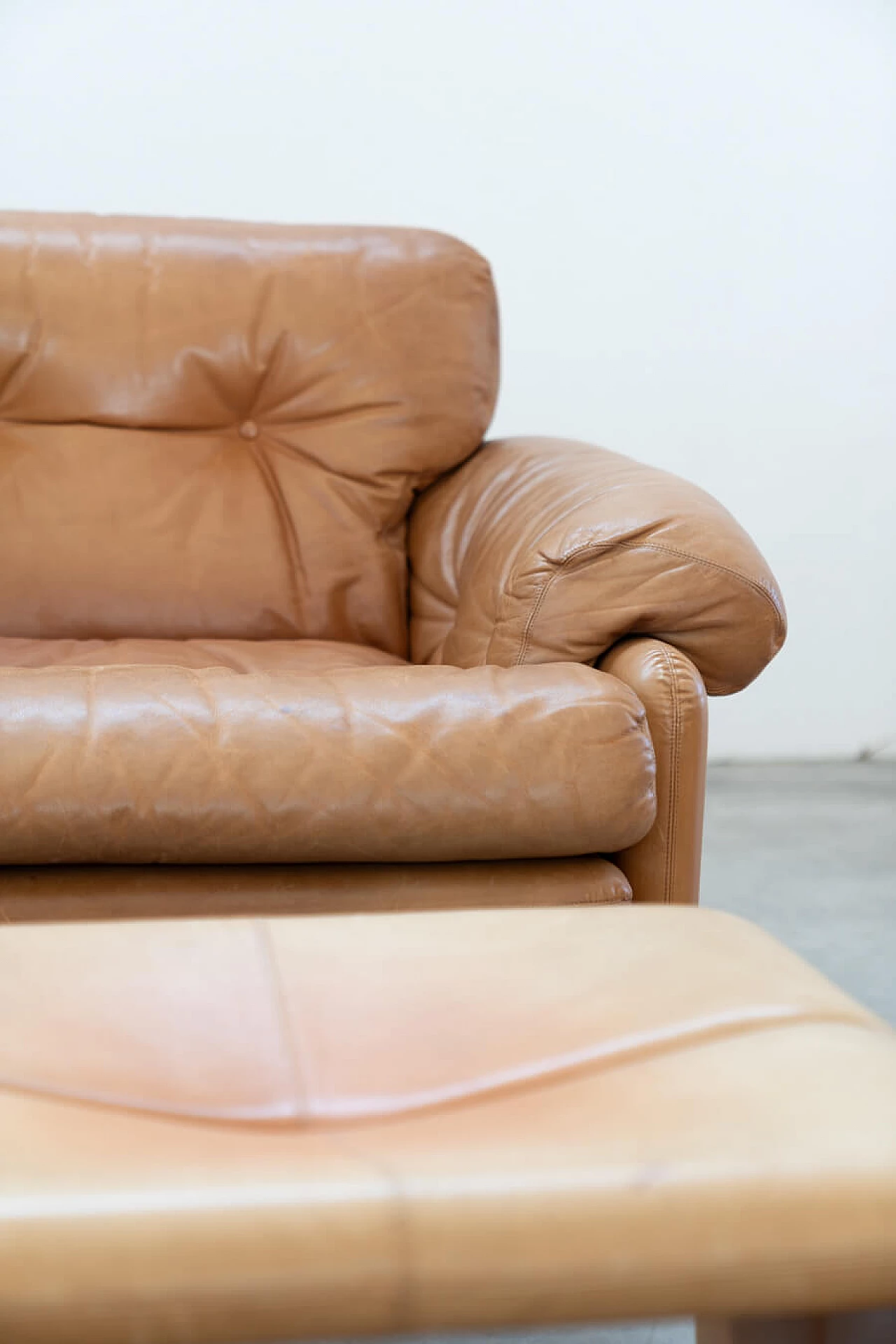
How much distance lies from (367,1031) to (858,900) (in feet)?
4.96

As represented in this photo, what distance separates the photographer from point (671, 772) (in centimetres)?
112

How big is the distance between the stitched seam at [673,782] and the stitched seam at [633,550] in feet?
0.29

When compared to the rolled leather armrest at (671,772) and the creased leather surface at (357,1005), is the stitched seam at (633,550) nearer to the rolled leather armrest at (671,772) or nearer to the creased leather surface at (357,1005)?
the rolled leather armrest at (671,772)

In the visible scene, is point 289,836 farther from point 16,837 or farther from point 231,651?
point 231,651

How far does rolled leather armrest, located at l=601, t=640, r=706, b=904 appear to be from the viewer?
1.12 metres

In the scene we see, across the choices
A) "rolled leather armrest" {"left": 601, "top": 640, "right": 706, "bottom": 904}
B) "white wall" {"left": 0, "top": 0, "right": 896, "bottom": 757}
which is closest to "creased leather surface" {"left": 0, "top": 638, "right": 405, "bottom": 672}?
"rolled leather armrest" {"left": 601, "top": 640, "right": 706, "bottom": 904}

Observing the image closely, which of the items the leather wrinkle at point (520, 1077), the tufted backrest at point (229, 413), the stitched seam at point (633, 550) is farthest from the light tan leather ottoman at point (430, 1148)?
the tufted backrest at point (229, 413)

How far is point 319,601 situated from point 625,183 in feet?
4.42

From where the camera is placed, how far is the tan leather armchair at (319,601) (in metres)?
1.02

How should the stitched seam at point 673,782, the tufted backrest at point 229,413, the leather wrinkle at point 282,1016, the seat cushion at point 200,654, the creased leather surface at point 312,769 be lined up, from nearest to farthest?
the leather wrinkle at point 282,1016, the creased leather surface at point 312,769, the stitched seam at point 673,782, the seat cushion at point 200,654, the tufted backrest at point 229,413

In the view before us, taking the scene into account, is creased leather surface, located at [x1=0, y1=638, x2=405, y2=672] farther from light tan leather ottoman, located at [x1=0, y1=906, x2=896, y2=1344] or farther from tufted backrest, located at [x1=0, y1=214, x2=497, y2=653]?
light tan leather ottoman, located at [x1=0, y1=906, x2=896, y2=1344]

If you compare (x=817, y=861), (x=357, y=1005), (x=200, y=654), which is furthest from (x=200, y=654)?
(x=817, y=861)

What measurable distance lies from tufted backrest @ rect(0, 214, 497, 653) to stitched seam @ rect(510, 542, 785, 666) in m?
0.46

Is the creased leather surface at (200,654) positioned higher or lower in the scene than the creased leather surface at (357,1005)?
lower
